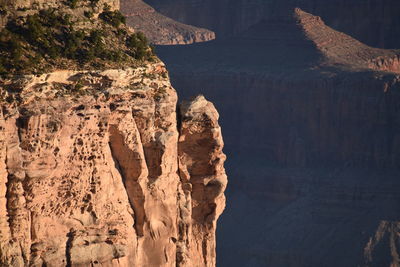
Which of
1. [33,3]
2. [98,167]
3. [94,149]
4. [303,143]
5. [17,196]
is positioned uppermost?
[33,3]

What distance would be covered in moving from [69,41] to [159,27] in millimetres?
107928

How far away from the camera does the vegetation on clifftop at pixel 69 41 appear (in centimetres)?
3391

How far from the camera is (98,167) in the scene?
3447cm

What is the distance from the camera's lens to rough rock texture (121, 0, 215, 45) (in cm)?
13838

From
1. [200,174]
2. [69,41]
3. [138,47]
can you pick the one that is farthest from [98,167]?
[200,174]

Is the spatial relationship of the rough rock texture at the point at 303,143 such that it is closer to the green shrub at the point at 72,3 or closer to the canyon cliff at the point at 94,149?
the canyon cliff at the point at 94,149

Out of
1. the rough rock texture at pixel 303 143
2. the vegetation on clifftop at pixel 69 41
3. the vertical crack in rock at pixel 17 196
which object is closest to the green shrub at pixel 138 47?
the vegetation on clifftop at pixel 69 41

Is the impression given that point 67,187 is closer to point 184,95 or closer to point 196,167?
point 196,167

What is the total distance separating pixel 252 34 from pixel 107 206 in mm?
97669

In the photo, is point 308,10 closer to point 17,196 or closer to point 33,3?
point 33,3

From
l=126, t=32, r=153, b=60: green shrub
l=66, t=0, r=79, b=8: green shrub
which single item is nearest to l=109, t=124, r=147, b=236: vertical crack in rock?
l=126, t=32, r=153, b=60: green shrub

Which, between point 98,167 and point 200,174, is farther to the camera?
point 200,174

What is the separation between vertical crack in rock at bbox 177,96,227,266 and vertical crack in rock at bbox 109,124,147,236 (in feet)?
7.56

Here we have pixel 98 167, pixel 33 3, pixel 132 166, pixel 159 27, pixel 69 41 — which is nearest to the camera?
pixel 98 167
